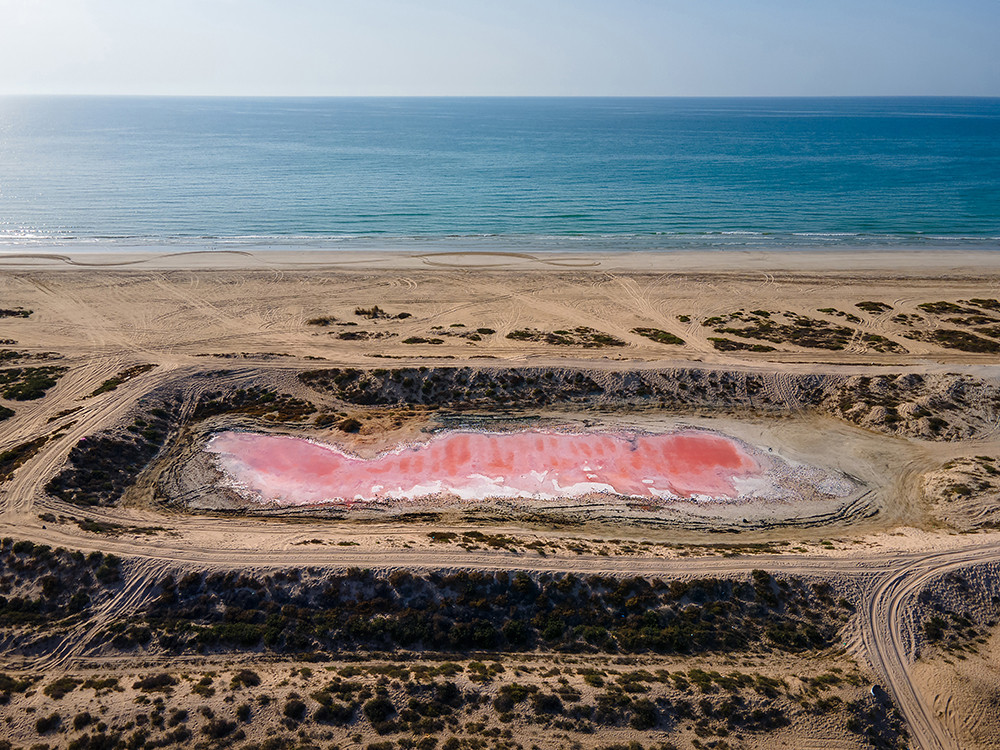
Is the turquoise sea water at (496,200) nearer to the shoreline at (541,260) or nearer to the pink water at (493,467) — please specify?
the shoreline at (541,260)

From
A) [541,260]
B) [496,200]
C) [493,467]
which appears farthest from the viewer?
[496,200]

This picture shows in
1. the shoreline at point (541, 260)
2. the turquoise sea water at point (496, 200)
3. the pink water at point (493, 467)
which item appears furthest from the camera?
the turquoise sea water at point (496, 200)

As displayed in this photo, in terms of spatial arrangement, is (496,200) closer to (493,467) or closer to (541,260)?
(541,260)

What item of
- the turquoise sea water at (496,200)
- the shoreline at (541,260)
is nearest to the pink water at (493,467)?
the shoreline at (541,260)

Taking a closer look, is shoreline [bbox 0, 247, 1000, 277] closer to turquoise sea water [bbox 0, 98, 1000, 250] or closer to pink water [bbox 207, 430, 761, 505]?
turquoise sea water [bbox 0, 98, 1000, 250]

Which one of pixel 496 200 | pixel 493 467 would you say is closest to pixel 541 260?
pixel 496 200

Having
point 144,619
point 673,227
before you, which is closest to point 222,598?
point 144,619

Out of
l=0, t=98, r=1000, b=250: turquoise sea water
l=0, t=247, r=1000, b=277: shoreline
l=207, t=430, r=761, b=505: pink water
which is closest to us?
l=207, t=430, r=761, b=505: pink water

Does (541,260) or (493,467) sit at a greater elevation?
(541,260)

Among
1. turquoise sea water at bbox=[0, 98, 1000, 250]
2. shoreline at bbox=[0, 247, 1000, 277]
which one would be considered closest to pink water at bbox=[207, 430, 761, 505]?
shoreline at bbox=[0, 247, 1000, 277]
